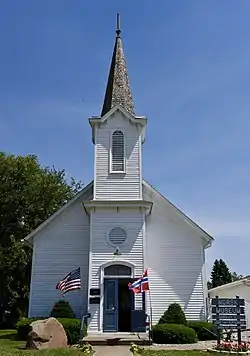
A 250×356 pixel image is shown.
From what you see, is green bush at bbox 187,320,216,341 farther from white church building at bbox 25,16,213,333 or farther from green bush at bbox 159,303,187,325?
white church building at bbox 25,16,213,333

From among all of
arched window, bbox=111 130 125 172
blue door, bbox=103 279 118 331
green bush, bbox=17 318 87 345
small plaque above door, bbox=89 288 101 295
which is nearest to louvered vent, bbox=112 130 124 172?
arched window, bbox=111 130 125 172

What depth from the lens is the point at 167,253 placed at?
21391 mm

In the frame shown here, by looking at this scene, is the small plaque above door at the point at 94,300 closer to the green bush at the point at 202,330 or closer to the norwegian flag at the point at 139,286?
the norwegian flag at the point at 139,286

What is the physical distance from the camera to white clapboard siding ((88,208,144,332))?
64.6 feet

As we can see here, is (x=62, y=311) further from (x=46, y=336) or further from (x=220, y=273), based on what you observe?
(x=220, y=273)

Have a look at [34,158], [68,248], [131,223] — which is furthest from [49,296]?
[34,158]

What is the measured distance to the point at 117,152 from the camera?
22.0 m

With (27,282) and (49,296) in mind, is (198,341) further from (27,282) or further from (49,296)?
(27,282)

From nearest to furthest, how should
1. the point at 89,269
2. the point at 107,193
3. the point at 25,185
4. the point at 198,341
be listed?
the point at 198,341 < the point at 89,269 < the point at 107,193 < the point at 25,185

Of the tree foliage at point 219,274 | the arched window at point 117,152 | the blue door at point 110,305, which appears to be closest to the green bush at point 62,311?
the blue door at point 110,305

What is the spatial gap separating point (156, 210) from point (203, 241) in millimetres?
2831

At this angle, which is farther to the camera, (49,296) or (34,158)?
(34,158)

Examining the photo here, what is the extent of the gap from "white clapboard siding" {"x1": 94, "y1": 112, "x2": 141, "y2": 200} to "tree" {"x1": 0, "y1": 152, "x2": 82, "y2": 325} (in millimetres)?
11323

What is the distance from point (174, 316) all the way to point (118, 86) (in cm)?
1245
